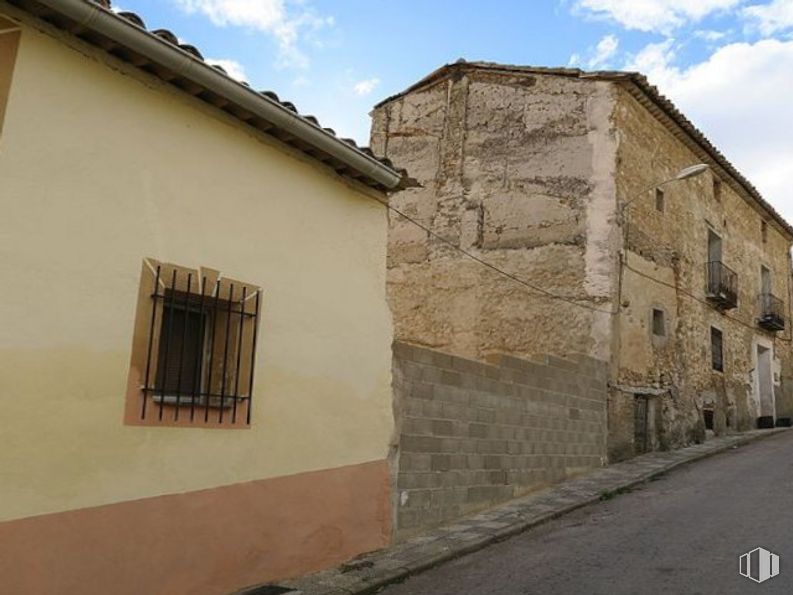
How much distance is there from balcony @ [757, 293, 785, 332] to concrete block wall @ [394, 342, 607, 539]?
12207 mm

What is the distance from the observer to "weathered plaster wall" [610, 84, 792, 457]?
14195 mm

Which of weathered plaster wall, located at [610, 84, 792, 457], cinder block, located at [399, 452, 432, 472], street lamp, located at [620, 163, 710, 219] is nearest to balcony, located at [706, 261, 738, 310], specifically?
weathered plaster wall, located at [610, 84, 792, 457]

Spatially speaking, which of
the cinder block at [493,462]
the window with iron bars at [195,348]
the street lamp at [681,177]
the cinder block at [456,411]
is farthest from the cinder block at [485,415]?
the street lamp at [681,177]

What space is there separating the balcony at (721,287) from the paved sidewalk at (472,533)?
20.7 ft

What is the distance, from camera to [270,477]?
19.6 feet

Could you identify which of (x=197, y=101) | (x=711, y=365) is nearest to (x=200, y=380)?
(x=197, y=101)

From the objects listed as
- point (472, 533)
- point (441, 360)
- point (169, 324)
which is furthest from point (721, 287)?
point (169, 324)

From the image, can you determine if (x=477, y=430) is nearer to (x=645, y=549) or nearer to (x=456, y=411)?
(x=456, y=411)

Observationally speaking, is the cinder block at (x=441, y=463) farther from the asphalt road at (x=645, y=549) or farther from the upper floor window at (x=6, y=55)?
the upper floor window at (x=6, y=55)

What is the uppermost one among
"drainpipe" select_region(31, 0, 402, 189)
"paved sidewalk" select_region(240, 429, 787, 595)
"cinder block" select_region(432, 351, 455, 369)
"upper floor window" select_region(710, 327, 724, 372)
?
"drainpipe" select_region(31, 0, 402, 189)

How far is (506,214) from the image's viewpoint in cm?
1482

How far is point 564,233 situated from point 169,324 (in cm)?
1014

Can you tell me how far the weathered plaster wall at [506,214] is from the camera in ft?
45.4

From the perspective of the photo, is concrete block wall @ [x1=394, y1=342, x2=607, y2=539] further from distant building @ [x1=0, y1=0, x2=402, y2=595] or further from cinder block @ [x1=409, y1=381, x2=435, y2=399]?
distant building @ [x1=0, y1=0, x2=402, y2=595]
